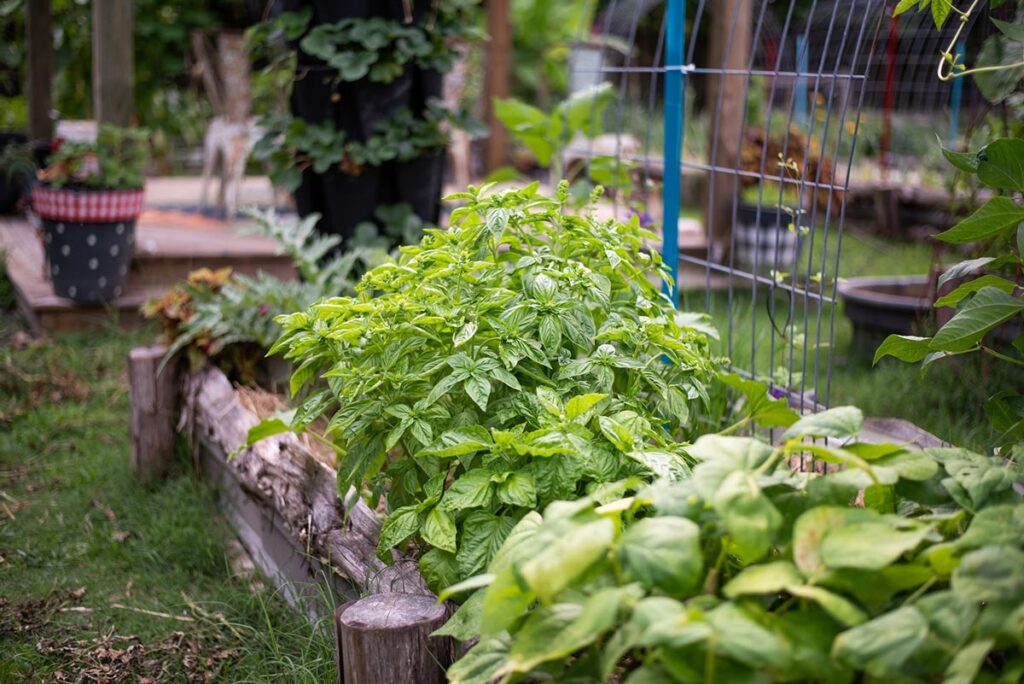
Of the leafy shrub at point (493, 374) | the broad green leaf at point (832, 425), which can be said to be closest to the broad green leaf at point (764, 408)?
the leafy shrub at point (493, 374)

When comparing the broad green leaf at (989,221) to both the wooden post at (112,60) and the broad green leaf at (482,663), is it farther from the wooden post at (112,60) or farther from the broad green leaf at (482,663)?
the wooden post at (112,60)

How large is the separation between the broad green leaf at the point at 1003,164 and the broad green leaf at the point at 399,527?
1.00 m

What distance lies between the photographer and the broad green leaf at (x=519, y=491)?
1418 millimetres

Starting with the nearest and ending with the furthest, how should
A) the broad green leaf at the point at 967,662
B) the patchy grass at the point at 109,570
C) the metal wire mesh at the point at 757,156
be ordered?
the broad green leaf at the point at 967,662, the patchy grass at the point at 109,570, the metal wire mesh at the point at 757,156

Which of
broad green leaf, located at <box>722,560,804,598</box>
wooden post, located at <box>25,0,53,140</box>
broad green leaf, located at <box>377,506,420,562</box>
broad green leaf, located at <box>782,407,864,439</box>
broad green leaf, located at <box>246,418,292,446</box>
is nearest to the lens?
broad green leaf, located at <box>722,560,804,598</box>

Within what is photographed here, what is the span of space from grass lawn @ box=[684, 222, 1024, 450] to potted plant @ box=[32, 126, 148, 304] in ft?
8.32

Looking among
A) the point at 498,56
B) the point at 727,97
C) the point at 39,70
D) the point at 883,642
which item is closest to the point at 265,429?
the point at 883,642

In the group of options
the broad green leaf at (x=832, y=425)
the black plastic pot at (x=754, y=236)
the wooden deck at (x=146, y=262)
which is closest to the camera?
the broad green leaf at (x=832, y=425)

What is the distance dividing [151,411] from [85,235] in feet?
5.22

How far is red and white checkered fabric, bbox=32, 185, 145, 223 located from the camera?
13.7 ft

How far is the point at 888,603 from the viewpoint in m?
1.14

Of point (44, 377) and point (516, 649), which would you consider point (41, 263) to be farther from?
point (516, 649)

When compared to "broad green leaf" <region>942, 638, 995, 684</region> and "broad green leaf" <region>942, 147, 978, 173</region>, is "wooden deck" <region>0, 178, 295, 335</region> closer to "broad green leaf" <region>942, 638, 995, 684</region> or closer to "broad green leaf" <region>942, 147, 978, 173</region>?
"broad green leaf" <region>942, 147, 978, 173</region>

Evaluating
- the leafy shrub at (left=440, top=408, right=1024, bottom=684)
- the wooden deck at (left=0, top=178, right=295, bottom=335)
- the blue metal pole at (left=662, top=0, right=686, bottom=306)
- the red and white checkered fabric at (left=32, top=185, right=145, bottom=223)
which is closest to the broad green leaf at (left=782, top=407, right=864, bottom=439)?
the leafy shrub at (left=440, top=408, right=1024, bottom=684)
